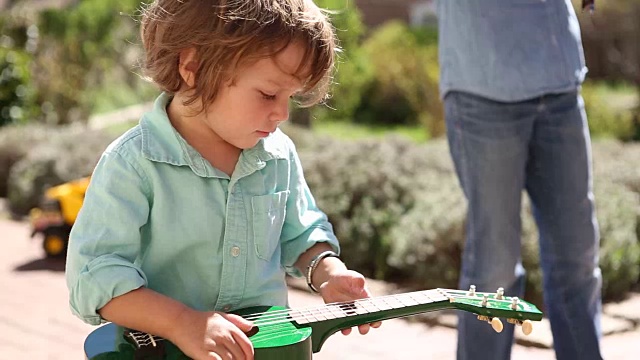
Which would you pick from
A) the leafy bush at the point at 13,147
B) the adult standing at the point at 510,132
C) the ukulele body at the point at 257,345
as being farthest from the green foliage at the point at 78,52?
the ukulele body at the point at 257,345

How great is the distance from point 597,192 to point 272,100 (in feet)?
11.6

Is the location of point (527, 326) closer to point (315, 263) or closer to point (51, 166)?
point (315, 263)

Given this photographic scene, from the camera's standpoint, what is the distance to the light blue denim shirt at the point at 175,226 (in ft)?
6.70

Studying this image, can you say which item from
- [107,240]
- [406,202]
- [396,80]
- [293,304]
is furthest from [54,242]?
[396,80]

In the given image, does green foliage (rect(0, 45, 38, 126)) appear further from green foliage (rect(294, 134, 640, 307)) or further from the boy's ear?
the boy's ear

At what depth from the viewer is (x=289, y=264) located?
8.04 ft

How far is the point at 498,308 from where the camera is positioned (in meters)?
2.19

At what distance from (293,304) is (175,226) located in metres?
2.69

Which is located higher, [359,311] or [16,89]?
[359,311]

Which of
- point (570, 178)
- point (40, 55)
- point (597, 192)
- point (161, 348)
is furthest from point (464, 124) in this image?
point (40, 55)

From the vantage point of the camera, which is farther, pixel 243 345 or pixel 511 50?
pixel 511 50

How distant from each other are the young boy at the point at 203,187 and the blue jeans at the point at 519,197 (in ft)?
2.59

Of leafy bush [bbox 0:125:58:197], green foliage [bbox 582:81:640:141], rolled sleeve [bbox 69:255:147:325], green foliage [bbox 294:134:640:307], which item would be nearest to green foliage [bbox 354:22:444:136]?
green foliage [bbox 582:81:640:141]

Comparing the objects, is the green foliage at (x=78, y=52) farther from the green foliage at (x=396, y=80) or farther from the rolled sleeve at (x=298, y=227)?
the rolled sleeve at (x=298, y=227)
